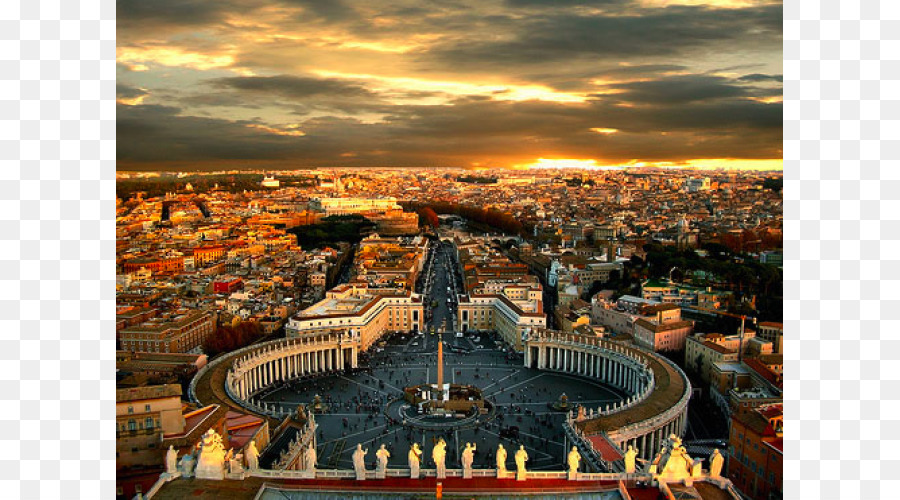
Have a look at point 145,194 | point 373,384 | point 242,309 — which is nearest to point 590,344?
point 373,384

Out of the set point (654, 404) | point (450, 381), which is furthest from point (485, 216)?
point (654, 404)

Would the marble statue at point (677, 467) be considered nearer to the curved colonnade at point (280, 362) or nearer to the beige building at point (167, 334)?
the curved colonnade at point (280, 362)

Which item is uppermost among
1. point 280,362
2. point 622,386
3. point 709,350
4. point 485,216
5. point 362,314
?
point 485,216

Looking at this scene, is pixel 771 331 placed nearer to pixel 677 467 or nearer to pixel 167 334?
pixel 677 467

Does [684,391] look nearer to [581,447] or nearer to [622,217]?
[581,447]

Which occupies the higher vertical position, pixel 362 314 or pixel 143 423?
pixel 362 314
